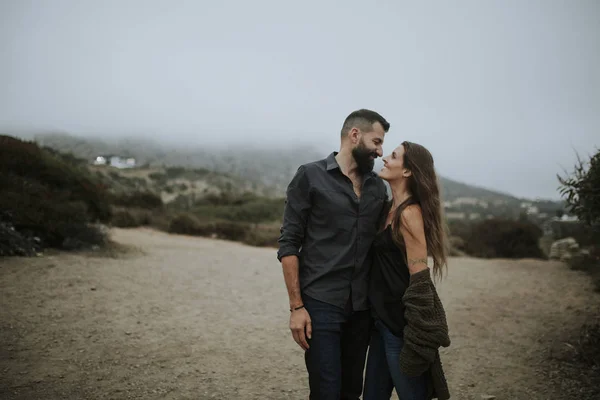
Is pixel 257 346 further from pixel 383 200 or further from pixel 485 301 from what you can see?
pixel 485 301

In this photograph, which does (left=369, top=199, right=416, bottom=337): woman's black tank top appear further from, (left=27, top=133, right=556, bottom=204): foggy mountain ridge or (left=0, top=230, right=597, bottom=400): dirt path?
(left=27, top=133, right=556, bottom=204): foggy mountain ridge

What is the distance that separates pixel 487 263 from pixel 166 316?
9447 millimetres

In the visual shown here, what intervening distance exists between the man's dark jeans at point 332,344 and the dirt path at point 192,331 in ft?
5.17

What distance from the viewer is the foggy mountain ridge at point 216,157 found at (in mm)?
73500

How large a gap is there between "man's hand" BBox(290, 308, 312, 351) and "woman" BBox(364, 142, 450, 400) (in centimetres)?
41

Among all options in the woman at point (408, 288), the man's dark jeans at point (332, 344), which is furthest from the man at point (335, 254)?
the woman at point (408, 288)

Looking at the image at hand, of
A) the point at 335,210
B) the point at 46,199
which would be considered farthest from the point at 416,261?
the point at 46,199

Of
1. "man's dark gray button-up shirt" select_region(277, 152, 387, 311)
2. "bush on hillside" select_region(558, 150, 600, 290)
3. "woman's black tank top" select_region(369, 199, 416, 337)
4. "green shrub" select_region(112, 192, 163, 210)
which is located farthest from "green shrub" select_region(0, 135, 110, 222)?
"green shrub" select_region(112, 192, 163, 210)

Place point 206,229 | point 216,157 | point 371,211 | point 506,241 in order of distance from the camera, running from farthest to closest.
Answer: point 216,157, point 206,229, point 506,241, point 371,211

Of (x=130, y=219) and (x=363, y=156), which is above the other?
(x=363, y=156)

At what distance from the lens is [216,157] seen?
90.2 metres

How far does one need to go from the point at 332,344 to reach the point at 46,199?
8.18 meters

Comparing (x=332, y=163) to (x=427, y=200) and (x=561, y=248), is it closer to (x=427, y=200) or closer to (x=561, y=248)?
(x=427, y=200)

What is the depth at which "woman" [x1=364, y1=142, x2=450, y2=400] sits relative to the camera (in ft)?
6.86
